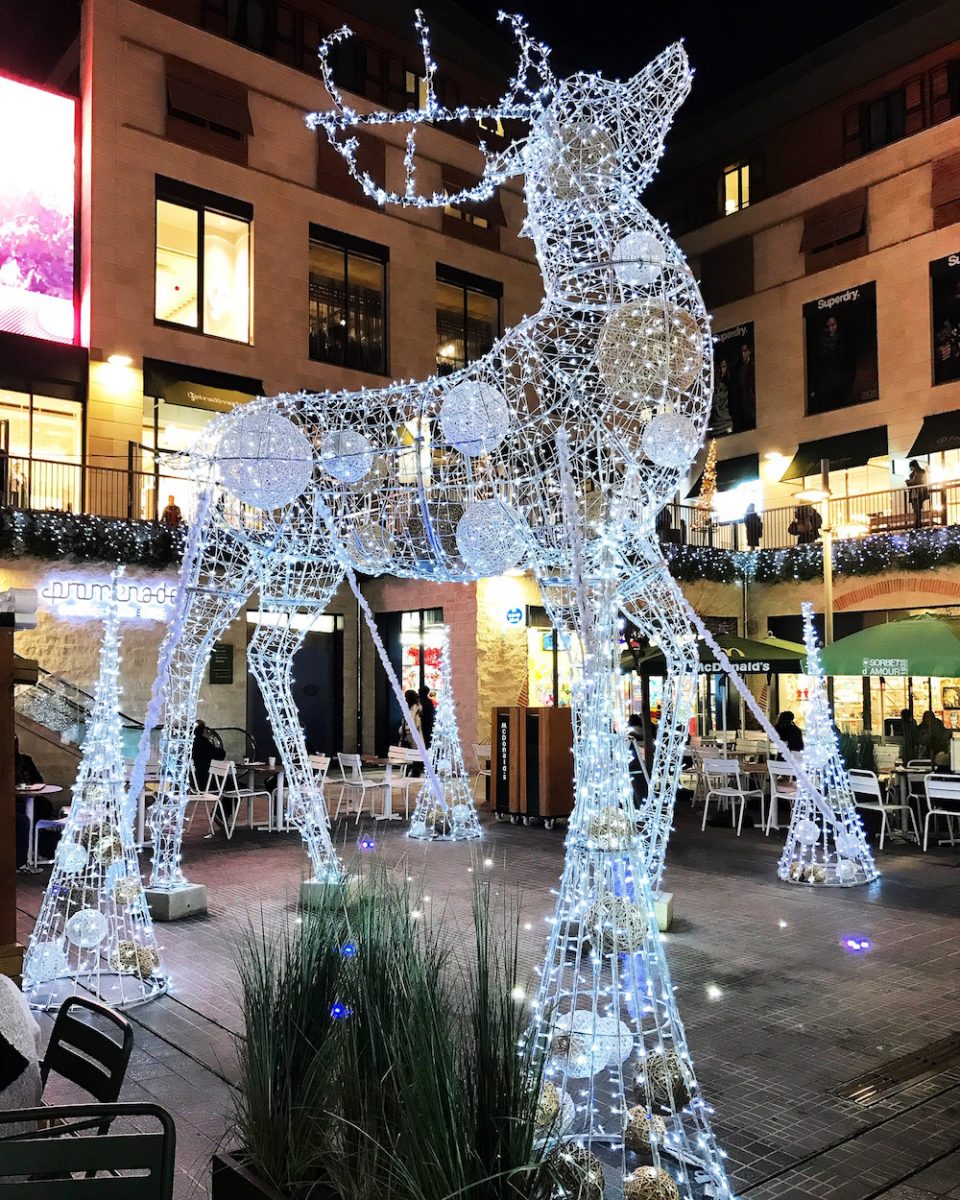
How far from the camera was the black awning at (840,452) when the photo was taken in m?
20.2

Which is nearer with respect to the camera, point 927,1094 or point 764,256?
point 927,1094

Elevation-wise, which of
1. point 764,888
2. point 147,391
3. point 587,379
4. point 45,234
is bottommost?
point 764,888

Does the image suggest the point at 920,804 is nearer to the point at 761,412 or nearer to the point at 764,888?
the point at 764,888

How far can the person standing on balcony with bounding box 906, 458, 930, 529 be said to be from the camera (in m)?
18.6

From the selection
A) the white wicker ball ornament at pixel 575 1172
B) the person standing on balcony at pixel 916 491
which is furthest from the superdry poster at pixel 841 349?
the white wicker ball ornament at pixel 575 1172

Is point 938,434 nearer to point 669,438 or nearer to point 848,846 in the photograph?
point 848,846

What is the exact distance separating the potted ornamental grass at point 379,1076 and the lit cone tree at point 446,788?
7194 mm

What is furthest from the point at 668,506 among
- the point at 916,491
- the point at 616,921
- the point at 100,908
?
the point at 616,921

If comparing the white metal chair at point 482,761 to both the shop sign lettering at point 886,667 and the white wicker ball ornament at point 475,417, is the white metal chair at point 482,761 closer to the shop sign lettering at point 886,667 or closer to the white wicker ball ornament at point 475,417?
the shop sign lettering at point 886,667

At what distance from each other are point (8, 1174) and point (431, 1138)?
85 centimetres

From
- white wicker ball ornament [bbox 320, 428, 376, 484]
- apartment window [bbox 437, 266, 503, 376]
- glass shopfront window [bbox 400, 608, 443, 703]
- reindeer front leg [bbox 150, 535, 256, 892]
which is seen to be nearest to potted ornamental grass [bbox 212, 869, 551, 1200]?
white wicker ball ornament [bbox 320, 428, 376, 484]

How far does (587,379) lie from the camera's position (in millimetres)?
5246

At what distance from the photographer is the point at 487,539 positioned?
6180 mm

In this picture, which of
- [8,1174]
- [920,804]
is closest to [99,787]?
[8,1174]
